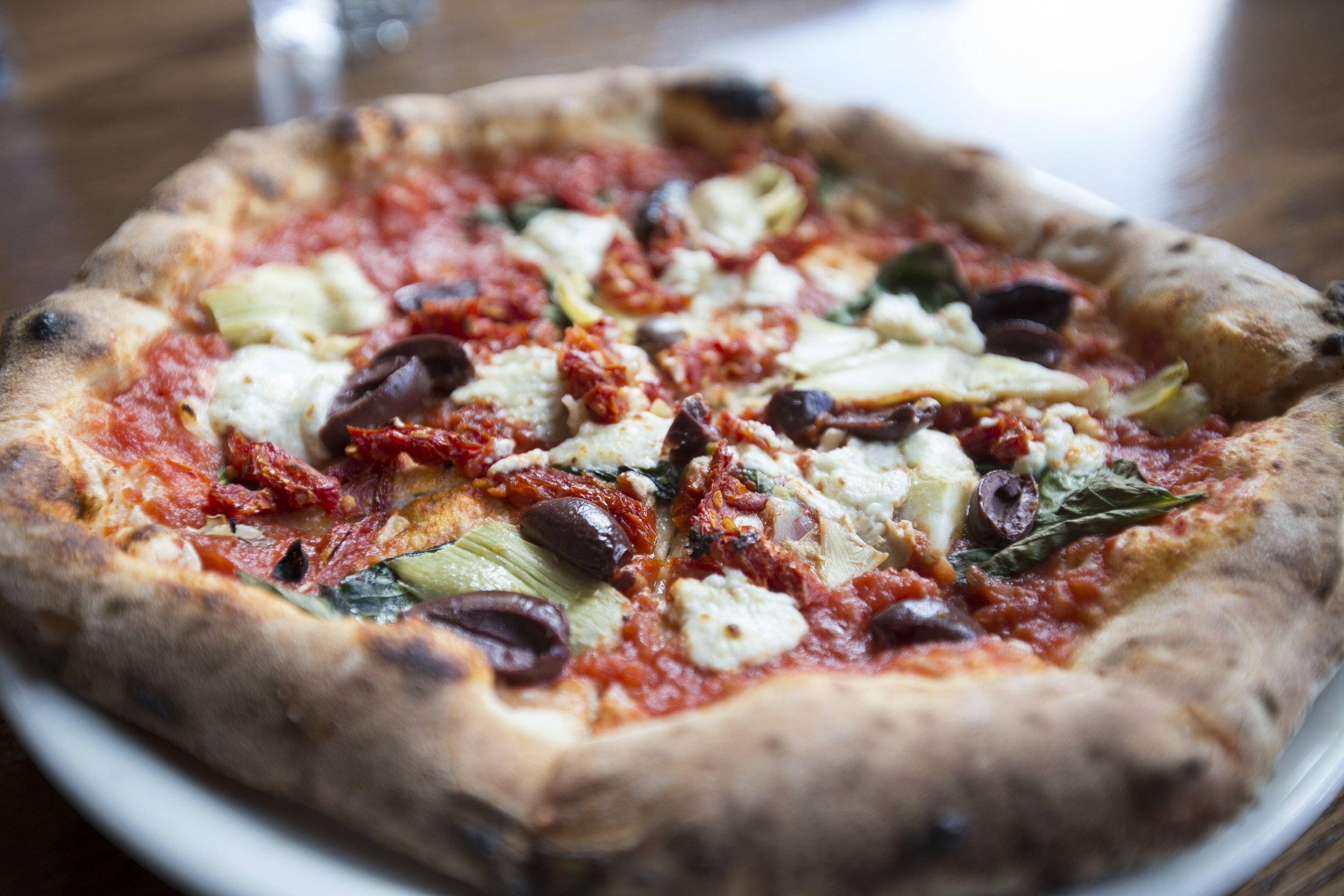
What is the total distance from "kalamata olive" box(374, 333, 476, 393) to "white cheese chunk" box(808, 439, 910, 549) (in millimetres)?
1041

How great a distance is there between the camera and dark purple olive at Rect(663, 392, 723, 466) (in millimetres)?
2727

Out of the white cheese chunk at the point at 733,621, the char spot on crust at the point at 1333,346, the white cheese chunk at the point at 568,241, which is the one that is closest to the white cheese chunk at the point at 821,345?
the white cheese chunk at the point at 568,241

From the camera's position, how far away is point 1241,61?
18.9 ft

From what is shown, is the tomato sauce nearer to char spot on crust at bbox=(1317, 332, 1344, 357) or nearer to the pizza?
the pizza

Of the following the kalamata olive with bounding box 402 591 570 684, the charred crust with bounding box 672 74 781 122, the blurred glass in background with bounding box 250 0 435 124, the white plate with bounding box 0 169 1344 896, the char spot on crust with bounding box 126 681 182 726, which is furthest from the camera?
the blurred glass in background with bounding box 250 0 435 124

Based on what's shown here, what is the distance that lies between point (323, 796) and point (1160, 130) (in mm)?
5027

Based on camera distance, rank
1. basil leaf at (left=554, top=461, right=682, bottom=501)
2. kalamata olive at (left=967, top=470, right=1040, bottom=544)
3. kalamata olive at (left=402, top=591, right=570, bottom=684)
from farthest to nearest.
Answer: basil leaf at (left=554, top=461, right=682, bottom=501) < kalamata olive at (left=967, top=470, right=1040, bottom=544) < kalamata olive at (left=402, top=591, right=570, bottom=684)

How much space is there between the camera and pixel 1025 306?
3299 millimetres

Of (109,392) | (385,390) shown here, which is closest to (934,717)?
(385,390)

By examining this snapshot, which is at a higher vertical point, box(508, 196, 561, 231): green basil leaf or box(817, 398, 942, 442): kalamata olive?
box(508, 196, 561, 231): green basil leaf

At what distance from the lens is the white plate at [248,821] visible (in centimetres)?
182

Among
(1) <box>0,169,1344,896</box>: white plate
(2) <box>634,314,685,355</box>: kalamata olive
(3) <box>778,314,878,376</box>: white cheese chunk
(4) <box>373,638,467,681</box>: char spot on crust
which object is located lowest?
(1) <box>0,169,1344,896</box>: white plate

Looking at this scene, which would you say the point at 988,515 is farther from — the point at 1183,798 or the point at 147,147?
the point at 147,147

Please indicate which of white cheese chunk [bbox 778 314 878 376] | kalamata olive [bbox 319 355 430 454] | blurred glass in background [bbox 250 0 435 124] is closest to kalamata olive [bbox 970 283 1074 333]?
white cheese chunk [bbox 778 314 878 376]
